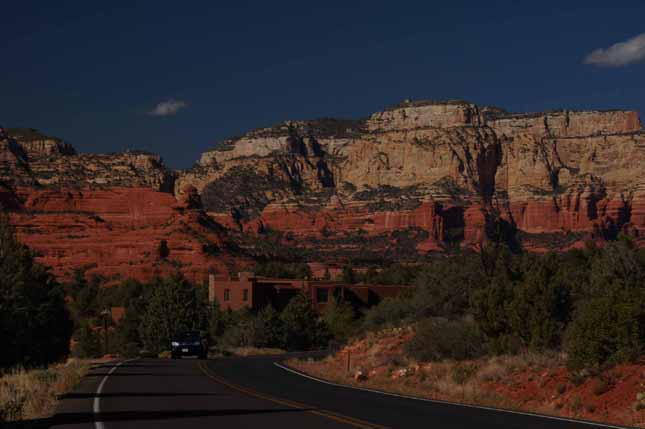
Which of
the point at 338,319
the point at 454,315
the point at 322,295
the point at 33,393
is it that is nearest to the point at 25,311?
the point at 454,315

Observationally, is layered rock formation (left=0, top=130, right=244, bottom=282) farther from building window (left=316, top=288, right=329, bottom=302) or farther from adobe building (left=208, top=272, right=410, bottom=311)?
building window (left=316, top=288, right=329, bottom=302)

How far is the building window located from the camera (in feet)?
350

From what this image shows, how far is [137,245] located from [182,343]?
8899 cm

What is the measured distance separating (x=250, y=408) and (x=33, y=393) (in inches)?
225

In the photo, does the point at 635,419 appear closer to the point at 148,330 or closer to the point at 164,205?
the point at 148,330

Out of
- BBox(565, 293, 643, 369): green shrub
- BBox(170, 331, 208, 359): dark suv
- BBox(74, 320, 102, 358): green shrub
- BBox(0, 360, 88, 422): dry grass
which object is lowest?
BBox(74, 320, 102, 358): green shrub

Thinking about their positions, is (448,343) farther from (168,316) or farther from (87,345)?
(87,345)

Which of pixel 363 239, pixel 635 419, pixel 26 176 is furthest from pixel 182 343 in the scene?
pixel 363 239

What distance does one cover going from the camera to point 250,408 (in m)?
20.8

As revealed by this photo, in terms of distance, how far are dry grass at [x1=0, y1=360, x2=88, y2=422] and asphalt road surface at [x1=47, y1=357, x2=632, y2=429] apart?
41 centimetres

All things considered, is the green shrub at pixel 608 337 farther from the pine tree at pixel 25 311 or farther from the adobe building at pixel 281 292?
the adobe building at pixel 281 292

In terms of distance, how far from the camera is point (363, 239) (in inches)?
7569

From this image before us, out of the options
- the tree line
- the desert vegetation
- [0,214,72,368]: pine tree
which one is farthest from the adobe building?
the desert vegetation

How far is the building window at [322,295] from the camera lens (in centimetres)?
10661
